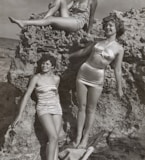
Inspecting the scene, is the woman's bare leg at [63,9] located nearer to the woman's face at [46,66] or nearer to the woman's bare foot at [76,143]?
the woman's face at [46,66]

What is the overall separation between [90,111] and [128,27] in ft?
4.85

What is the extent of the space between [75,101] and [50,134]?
31.1 inches

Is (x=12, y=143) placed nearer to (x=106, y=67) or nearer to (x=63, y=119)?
(x=63, y=119)

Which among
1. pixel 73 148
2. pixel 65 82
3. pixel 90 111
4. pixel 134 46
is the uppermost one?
pixel 134 46

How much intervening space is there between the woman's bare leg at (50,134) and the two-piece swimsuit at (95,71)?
0.67 metres

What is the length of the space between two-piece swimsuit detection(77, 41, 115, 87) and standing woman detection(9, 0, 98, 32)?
58cm

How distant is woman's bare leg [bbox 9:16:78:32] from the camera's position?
15.9ft

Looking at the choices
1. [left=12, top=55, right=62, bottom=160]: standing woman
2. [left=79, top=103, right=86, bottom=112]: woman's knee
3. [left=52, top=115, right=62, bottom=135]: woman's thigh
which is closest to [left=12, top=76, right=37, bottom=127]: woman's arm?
[left=12, top=55, right=62, bottom=160]: standing woman

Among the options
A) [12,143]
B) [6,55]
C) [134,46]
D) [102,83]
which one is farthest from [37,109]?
[6,55]

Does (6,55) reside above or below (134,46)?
below

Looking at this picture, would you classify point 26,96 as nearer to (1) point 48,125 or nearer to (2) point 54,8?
(1) point 48,125

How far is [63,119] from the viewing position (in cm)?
529

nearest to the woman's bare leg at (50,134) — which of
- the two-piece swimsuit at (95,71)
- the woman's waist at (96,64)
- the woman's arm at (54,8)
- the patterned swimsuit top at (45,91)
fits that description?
the patterned swimsuit top at (45,91)

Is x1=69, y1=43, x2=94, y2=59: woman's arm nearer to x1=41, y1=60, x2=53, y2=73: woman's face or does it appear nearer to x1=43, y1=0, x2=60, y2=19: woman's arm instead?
x1=41, y1=60, x2=53, y2=73: woman's face
